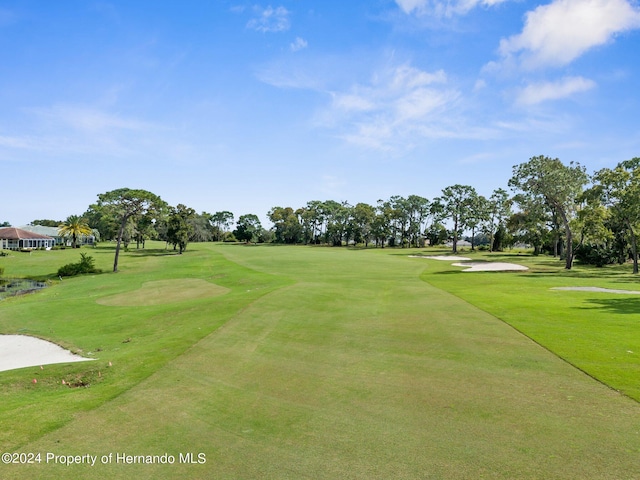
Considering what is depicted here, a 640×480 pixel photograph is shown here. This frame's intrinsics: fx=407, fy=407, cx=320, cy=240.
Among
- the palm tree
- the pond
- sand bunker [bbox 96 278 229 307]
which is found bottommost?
the pond

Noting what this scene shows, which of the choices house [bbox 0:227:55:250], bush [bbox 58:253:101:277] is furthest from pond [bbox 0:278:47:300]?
house [bbox 0:227:55:250]

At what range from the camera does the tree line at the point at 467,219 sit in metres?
45.4

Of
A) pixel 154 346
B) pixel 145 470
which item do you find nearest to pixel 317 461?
pixel 145 470

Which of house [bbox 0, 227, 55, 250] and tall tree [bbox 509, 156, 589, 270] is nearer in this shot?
tall tree [bbox 509, 156, 589, 270]

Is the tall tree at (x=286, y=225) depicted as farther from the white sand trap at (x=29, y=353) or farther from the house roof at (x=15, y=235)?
the white sand trap at (x=29, y=353)

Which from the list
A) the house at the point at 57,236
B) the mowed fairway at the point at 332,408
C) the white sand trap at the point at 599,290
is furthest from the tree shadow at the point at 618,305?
the house at the point at 57,236

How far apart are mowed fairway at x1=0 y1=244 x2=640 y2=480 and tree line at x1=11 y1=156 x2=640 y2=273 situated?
1447 inches

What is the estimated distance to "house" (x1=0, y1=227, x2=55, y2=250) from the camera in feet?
300

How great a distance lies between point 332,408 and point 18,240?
107813mm

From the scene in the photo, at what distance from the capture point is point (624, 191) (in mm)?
40344

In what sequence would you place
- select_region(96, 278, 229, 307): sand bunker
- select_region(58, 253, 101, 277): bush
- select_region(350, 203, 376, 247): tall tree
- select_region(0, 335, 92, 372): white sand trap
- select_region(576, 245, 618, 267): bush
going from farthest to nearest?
1. select_region(350, 203, 376, 247): tall tree
2. select_region(576, 245, 618, 267): bush
3. select_region(58, 253, 101, 277): bush
4. select_region(96, 278, 229, 307): sand bunker
5. select_region(0, 335, 92, 372): white sand trap

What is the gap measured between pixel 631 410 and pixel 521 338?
596cm

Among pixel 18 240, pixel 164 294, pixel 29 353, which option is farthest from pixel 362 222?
pixel 29 353

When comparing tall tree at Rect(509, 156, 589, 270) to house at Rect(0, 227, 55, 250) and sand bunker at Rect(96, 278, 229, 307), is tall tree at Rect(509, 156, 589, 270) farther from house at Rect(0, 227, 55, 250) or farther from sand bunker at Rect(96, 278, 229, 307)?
house at Rect(0, 227, 55, 250)
